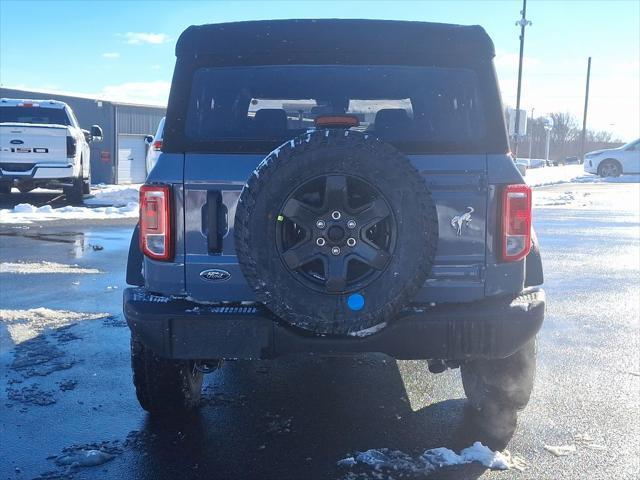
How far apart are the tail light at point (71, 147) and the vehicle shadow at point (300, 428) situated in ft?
37.9

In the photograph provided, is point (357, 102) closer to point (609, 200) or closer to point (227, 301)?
point (227, 301)

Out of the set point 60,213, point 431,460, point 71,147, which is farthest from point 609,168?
point 431,460

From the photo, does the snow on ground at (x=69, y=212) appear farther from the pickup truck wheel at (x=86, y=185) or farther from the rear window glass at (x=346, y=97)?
the rear window glass at (x=346, y=97)

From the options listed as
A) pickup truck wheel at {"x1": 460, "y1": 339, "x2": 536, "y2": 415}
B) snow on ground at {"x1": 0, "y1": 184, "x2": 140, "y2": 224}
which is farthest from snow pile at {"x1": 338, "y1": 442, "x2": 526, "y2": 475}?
snow on ground at {"x1": 0, "y1": 184, "x2": 140, "y2": 224}

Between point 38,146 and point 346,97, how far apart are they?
12558 millimetres

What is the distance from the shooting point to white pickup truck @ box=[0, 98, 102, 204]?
14453mm

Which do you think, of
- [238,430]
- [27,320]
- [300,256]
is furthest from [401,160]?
[27,320]

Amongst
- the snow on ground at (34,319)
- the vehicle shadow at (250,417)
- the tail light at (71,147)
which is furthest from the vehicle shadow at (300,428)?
the tail light at (71,147)

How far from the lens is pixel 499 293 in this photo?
3.30 m

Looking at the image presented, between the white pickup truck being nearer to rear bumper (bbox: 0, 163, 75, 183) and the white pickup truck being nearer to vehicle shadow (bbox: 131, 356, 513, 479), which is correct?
rear bumper (bbox: 0, 163, 75, 183)

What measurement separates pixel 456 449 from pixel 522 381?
1.61 feet

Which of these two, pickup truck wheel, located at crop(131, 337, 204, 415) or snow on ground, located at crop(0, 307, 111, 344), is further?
A: snow on ground, located at crop(0, 307, 111, 344)

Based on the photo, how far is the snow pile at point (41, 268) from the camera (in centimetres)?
803

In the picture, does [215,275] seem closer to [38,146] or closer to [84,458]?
[84,458]
